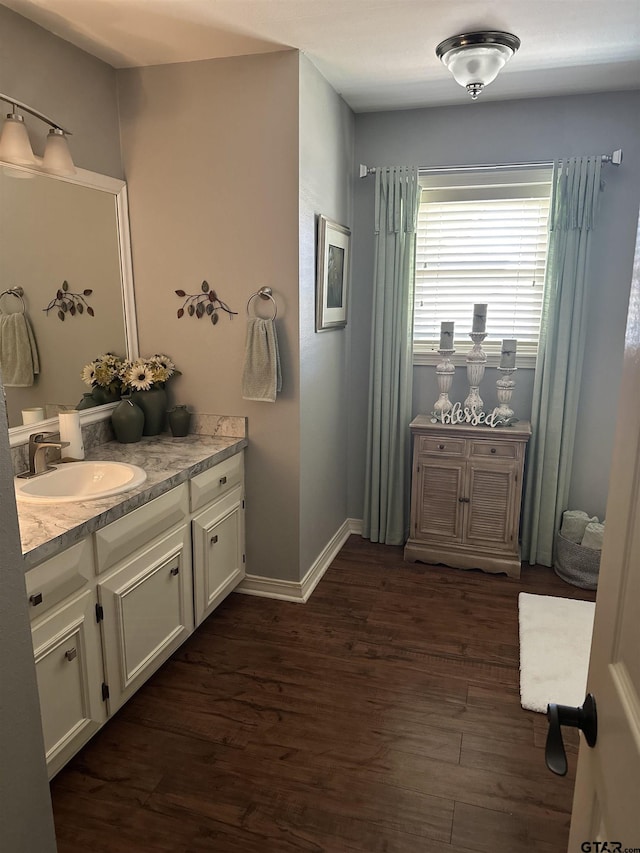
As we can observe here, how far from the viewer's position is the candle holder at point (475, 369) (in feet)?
11.3

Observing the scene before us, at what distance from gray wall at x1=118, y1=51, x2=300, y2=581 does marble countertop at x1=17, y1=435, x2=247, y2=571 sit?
0.86ft

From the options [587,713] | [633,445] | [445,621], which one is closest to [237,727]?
[445,621]

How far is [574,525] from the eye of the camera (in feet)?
11.3

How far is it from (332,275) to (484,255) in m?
0.97

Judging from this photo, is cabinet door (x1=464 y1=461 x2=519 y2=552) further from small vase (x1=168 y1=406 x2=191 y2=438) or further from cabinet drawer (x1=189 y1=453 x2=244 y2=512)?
small vase (x1=168 y1=406 x2=191 y2=438)

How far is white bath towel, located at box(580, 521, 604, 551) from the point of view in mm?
3284

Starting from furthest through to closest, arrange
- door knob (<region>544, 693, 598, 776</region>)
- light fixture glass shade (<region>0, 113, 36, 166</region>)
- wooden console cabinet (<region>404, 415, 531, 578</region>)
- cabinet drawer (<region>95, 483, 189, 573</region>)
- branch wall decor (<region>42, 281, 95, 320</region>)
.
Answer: wooden console cabinet (<region>404, 415, 531, 578</region>) < branch wall decor (<region>42, 281, 95, 320</region>) < light fixture glass shade (<region>0, 113, 36, 166</region>) < cabinet drawer (<region>95, 483, 189, 573</region>) < door knob (<region>544, 693, 598, 776</region>)

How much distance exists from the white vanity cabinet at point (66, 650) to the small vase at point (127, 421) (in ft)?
3.18

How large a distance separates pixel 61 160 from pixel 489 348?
2463 mm

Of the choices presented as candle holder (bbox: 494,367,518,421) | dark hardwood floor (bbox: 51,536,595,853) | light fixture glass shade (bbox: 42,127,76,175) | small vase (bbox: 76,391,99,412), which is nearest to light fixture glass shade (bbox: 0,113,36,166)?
light fixture glass shade (bbox: 42,127,76,175)

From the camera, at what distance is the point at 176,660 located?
8.55 ft

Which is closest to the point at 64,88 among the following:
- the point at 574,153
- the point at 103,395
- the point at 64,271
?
the point at 64,271

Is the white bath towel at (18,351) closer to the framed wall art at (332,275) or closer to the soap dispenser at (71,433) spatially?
the soap dispenser at (71,433)

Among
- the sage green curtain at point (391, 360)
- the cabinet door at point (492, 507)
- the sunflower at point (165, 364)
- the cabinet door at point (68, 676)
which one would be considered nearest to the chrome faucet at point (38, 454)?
the cabinet door at point (68, 676)
